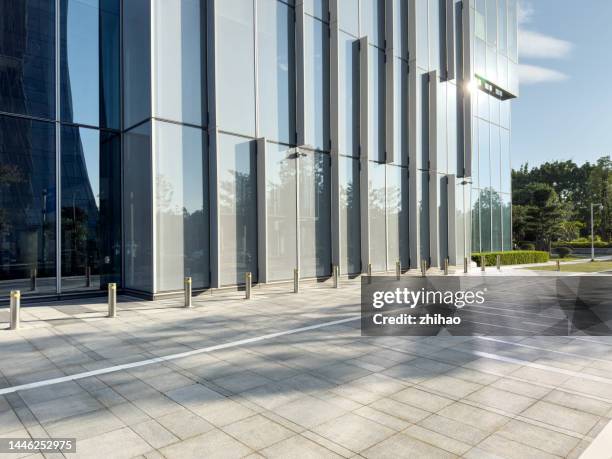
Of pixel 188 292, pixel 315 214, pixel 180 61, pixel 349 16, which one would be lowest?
pixel 188 292

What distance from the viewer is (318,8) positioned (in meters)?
20.3

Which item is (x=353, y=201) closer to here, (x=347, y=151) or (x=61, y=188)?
(x=347, y=151)

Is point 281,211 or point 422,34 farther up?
point 422,34

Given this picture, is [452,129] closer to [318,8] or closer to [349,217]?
[349,217]

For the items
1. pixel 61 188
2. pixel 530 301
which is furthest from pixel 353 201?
pixel 61 188

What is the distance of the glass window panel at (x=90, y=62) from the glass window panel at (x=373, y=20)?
39.7ft

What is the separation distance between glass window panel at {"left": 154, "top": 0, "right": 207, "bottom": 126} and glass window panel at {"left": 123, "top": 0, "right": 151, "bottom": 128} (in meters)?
0.33

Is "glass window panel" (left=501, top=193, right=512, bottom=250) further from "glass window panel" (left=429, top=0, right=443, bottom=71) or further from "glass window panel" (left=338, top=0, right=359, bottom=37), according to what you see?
"glass window panel" (left=338, top=0, right=359, bottom=37)

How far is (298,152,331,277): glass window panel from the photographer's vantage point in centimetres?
1905

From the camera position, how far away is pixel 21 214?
1427cm

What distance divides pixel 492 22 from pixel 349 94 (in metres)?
18.3

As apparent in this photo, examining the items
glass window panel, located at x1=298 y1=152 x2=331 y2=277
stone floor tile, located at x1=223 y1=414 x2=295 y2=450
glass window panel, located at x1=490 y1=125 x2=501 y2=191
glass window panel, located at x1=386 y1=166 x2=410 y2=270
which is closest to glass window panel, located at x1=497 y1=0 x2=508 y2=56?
glass window panel, located at x1=490 y1=125 x2=501 y2=191

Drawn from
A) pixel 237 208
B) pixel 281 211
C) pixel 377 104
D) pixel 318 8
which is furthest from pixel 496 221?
pixel 237 208

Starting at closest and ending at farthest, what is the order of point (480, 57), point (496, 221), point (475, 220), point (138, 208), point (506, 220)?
1. point (138, 208)
2. point (475, 220)
3. point (480, 57)
4. point (496, 221)
5. point (506, 220)
